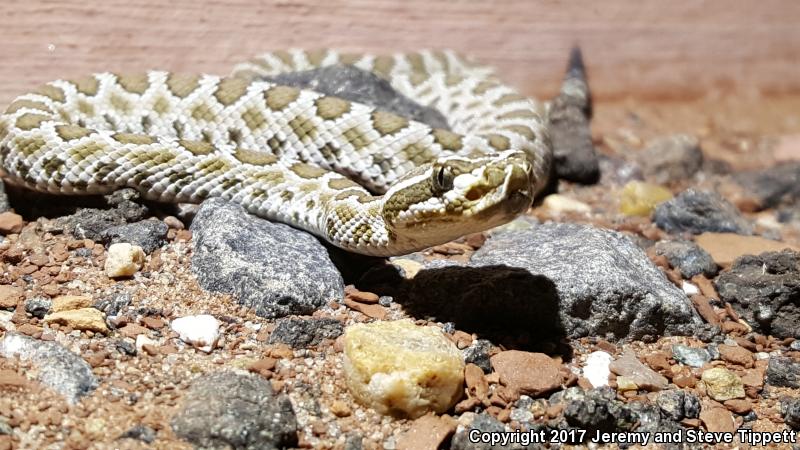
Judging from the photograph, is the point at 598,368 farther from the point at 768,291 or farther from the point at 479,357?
the point at 768,291

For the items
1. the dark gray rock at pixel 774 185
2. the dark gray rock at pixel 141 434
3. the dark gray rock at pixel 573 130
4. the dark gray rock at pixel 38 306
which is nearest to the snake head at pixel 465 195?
the dark gray rock at pixel 141 434

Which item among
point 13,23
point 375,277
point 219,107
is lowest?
point 375,277

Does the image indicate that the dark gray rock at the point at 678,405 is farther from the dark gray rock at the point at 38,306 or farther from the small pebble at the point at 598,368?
the dark gray rock at the point at 38,306

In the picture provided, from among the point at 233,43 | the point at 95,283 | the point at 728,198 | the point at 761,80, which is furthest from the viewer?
the point at 761,80

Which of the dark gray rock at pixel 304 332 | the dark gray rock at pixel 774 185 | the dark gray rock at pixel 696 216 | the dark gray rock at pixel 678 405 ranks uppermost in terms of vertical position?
the dark gray rock at pixel 304 332

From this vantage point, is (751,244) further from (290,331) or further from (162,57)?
(162,57)

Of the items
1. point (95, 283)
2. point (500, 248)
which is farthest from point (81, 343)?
point (500, 248)

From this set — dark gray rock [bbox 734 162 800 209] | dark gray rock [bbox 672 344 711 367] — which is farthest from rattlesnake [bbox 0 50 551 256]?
dark gray rock [bbox 734 162 800 209]
